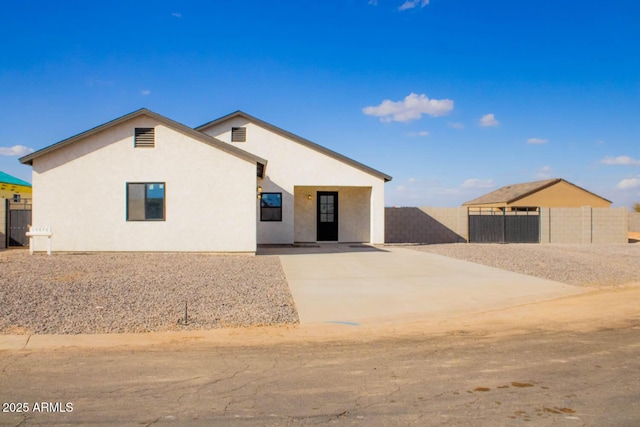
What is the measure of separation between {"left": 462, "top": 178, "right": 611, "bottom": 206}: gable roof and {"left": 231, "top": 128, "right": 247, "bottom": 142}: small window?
80.0ft

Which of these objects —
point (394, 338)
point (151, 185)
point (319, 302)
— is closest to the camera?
point (394, 338)

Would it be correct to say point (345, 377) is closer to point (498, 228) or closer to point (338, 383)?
point (338, 383)

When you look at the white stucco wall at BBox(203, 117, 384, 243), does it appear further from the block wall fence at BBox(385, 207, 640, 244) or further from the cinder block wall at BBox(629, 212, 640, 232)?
the cinder block wall at BBox(629, 212, 640, 232)

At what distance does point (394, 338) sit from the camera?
21.3ft

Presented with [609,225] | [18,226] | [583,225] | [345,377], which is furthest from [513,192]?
[345,377]

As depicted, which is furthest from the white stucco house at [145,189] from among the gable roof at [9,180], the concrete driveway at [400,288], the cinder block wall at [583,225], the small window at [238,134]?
the cinder block wall at [583,225]

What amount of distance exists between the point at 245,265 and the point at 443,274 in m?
5.54

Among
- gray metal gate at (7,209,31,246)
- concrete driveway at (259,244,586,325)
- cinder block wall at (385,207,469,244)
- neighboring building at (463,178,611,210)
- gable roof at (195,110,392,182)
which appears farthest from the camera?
neighboring building at (463,178,611,210)

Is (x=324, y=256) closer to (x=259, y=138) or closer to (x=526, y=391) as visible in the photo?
(x=259, y=138)

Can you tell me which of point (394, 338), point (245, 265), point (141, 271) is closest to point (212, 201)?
point (245, 265)

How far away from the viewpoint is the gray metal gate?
18697 mm

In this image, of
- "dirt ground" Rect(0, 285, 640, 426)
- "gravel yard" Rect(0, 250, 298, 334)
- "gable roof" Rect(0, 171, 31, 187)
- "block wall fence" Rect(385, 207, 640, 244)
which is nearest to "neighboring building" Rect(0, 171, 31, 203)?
"gable roof" Rect(0, 171, 31, 187)

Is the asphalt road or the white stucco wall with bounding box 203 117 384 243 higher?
the white stucco wall with bounding box 203 117 384 243

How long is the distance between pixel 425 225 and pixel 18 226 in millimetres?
18921
